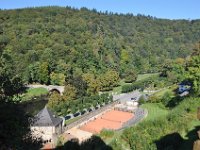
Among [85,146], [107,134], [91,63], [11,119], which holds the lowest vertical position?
[107,134]

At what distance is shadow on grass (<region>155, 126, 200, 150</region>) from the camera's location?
2792 centimetres

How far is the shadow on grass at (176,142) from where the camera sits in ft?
91.6

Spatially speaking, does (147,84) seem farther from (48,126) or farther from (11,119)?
(11,119)

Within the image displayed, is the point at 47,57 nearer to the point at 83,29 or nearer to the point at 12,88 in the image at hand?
the point at 83,29

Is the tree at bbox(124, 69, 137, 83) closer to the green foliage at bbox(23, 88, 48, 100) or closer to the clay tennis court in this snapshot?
the green foliage at bbox(23, 88, 48, 100)

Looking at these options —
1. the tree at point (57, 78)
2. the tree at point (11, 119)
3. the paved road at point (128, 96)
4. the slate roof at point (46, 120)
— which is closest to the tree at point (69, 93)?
the paved road at point (128, 96)

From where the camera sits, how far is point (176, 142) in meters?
28.6

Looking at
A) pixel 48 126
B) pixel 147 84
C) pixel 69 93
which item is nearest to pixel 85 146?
pixel 48 126

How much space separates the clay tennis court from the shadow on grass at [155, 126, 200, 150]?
18.2m

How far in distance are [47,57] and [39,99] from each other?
19.7m

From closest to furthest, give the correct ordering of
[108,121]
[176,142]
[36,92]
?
[176,142], [108,121], [36,92]

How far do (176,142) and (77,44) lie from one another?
93233 mm

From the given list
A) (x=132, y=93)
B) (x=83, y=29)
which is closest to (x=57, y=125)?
(x=132, y=93)

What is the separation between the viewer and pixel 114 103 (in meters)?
69.6
